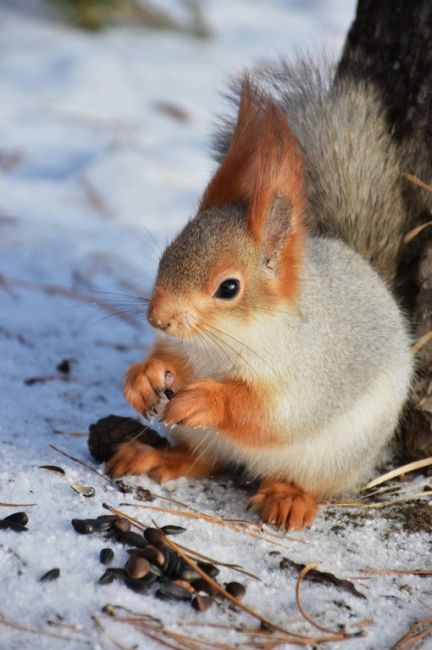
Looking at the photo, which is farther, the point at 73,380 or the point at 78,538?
the point at 73,380

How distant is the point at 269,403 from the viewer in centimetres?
157

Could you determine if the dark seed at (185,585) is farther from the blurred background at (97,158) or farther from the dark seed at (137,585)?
the blurred background at (97,158)

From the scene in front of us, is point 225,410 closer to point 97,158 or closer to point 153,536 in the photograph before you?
point 153,536

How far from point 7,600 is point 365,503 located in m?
0.76

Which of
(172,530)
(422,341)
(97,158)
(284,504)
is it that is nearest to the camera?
(172,530)

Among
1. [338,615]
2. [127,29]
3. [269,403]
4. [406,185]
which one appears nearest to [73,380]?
[269,403]

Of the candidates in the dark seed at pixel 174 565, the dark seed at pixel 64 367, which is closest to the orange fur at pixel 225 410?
the dark seed at pixel 174 565

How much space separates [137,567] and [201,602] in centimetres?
11

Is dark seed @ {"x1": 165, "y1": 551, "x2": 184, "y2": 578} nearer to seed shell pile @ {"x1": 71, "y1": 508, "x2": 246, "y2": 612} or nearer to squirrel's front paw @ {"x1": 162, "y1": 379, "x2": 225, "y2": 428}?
seed shell pile @ {"x1": 71, "y1": 508, "x2": 246, "y2": 612}

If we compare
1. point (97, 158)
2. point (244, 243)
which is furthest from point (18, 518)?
point (97, 158)

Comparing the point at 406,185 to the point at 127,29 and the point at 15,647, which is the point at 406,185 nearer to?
the point at 15,647

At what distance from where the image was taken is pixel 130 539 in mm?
1438

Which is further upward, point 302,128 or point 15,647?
point 302,128

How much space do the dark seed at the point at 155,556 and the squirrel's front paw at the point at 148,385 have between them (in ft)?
1.01
